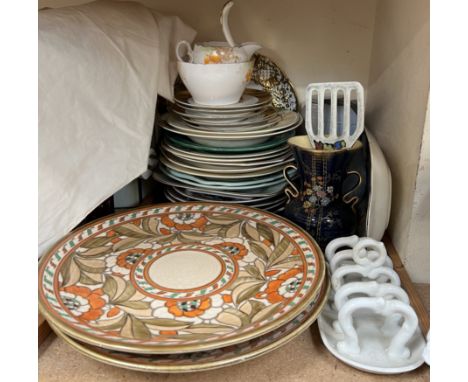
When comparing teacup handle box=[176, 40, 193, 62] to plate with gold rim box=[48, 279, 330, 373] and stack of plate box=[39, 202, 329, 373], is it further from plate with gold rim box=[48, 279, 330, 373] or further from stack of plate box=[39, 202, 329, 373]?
plate with gold rim box=[48, 279, 330, 373]

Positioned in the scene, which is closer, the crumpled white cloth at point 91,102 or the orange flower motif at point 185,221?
the crumpled white cloth at point 91,102

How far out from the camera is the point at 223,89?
75 centimetres

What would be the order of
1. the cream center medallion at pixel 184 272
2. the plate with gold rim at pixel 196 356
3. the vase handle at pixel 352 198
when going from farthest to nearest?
1. the vase handle at pixel 352 198
2. the cream center medallion at pixel 184 272
3. the plate with gold rim at pixel 196 356

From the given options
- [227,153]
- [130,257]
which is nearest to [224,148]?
[227,153]

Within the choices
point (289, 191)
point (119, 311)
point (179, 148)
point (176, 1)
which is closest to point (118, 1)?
point (176, 1)

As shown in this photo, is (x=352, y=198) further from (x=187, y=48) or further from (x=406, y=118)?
(x=187, y=48)

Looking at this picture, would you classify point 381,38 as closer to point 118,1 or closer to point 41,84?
point 118,1

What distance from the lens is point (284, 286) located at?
557mm

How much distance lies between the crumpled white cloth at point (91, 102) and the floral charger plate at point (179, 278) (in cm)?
6

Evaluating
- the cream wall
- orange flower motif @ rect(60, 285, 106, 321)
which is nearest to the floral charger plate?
orange flower motif @ rect(60, 285, 106, 321)

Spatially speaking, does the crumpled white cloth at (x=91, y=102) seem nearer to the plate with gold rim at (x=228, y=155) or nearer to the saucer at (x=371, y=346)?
the plate with gold rim at (x=228, y=155)

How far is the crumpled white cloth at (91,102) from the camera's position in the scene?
58 centimetres

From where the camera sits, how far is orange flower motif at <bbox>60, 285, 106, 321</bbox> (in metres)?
0.52

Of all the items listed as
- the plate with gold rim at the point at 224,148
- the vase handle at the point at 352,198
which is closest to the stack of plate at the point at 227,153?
the plate with gold rim at the point at 224,148
